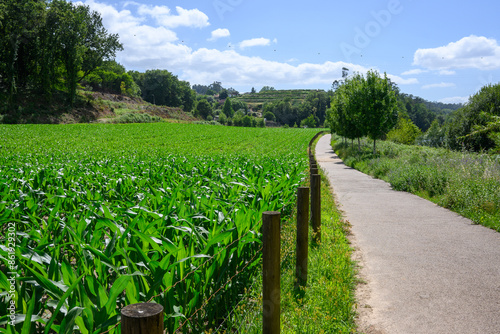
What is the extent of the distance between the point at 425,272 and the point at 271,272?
3572mm

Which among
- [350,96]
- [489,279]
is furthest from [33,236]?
[350,96]

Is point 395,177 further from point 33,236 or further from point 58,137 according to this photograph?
point 58,137

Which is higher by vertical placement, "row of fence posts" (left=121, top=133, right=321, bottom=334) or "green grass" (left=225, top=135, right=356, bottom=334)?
"row of fence posts" (left=121, top=133, right=321, bottom=334)

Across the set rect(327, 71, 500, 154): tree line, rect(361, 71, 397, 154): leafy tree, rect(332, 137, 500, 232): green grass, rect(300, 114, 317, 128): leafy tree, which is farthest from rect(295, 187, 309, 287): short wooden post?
rect(300, 114, 317, 128): leafy tree

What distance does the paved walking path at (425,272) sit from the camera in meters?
3.93

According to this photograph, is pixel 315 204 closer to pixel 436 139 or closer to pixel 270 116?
pixel 436 139

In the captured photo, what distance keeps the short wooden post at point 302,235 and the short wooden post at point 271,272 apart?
65.8 inches

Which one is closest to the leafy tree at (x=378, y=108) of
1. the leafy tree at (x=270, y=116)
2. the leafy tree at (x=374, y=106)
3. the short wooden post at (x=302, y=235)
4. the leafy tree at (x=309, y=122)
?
the leafy tree at (x=374, y=106)

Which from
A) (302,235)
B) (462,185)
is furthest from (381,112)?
(302,235)

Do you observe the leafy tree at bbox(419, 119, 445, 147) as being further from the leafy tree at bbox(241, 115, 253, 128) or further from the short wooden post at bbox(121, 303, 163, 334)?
the leafy tree at bbox(241, 115, 253, 128)

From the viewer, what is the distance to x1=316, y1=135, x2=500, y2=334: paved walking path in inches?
155

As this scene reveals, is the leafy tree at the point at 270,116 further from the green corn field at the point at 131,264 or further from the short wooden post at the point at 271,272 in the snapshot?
the short wooden post at the point at 271,272

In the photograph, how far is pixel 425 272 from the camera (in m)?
5.34

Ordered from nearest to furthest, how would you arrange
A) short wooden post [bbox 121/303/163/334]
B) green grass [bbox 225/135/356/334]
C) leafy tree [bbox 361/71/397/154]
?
short wooden post [bbox 121/303/163/334], green grass [bbox 225/135/356/334], leafy tree [bbox 361/71/397/154]
